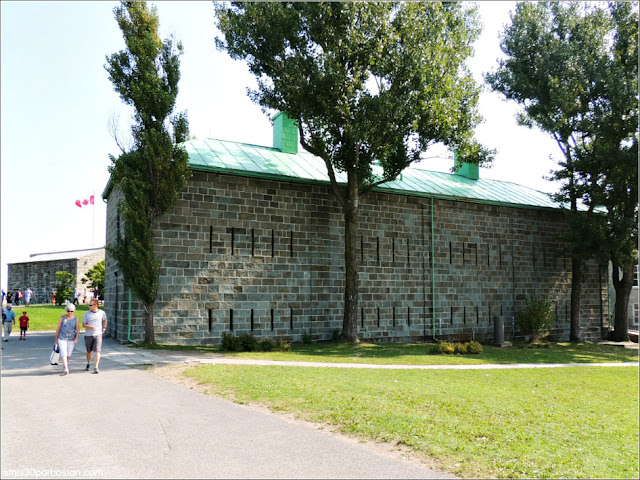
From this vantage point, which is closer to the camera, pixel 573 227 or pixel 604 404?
pixel 604 404

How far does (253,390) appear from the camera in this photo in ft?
29.7

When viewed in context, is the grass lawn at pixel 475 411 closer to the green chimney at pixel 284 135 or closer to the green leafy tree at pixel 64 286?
the green chimney at pixel 284 135

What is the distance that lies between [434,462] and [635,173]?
2034cm

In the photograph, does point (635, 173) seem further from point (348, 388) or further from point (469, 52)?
point (348, 388)

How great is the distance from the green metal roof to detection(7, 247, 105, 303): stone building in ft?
81.2

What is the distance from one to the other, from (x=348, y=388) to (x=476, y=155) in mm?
12975

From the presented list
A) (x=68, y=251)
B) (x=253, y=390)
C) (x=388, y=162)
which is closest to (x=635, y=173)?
(x=388, y=162)

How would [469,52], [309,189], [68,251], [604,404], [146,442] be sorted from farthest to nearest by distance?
[68,251], [309,189], [469,52], [604,404], [146,442]

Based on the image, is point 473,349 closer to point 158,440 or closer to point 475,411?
point 475,411

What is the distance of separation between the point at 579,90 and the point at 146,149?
17449 mm

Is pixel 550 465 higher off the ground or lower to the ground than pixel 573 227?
lower

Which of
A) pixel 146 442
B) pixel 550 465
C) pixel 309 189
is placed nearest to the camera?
pixel 550 465

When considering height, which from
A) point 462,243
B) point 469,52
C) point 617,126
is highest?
point 469,52

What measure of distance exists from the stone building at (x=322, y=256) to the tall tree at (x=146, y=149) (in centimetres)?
76
